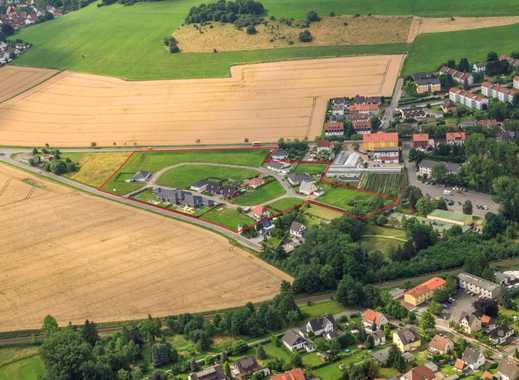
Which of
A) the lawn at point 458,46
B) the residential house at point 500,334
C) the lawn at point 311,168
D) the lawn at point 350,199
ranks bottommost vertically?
the residential house at point 500,334

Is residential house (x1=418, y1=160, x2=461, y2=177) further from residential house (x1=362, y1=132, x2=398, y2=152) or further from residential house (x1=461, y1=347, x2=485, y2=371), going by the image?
residential house (x1=461, y1=347, x2=485, y2=371)

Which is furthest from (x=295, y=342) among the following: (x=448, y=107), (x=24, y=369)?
(x=448, y=107)

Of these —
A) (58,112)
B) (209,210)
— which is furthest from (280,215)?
(58,112)

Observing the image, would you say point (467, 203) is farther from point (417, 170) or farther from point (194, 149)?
point (194, 149)

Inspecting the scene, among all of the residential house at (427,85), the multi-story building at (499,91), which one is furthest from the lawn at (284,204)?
the multi-story building at (499,91)

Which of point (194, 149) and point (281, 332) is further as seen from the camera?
point (194, 149)

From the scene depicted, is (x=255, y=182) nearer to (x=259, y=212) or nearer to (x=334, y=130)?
(x=259, y=212)

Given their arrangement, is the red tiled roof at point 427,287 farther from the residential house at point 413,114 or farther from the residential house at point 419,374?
the residential house at point 413,114
